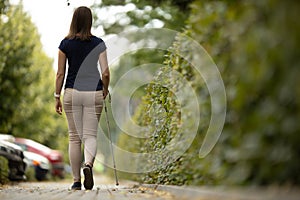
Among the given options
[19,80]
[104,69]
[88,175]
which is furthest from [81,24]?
[19,80]

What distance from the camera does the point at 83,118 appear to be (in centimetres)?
939

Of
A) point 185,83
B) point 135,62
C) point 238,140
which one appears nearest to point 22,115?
point 135,62

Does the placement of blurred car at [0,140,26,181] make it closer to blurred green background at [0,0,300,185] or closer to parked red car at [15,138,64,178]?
blurred green background at [0,0,300,185]

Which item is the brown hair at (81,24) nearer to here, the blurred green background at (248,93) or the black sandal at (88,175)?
the blurred green background at (248,93)

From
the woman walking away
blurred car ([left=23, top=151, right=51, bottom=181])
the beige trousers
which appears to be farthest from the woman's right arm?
blurred car ([left=23, top=151, right=51, bottom=181])

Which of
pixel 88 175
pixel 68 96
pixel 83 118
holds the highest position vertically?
pixel 68 96

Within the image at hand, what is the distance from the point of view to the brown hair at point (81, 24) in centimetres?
919

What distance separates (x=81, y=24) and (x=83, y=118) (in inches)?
49.5

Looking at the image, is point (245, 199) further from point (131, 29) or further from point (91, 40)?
point (131, 29)

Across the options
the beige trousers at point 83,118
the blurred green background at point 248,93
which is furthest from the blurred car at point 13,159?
the blurred green background at point 248,93

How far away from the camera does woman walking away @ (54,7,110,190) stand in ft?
30.5

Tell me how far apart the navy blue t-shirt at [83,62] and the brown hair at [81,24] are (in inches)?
2.8

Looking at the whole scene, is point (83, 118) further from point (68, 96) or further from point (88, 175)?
point (88, 175)

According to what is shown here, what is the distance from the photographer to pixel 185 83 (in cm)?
764
